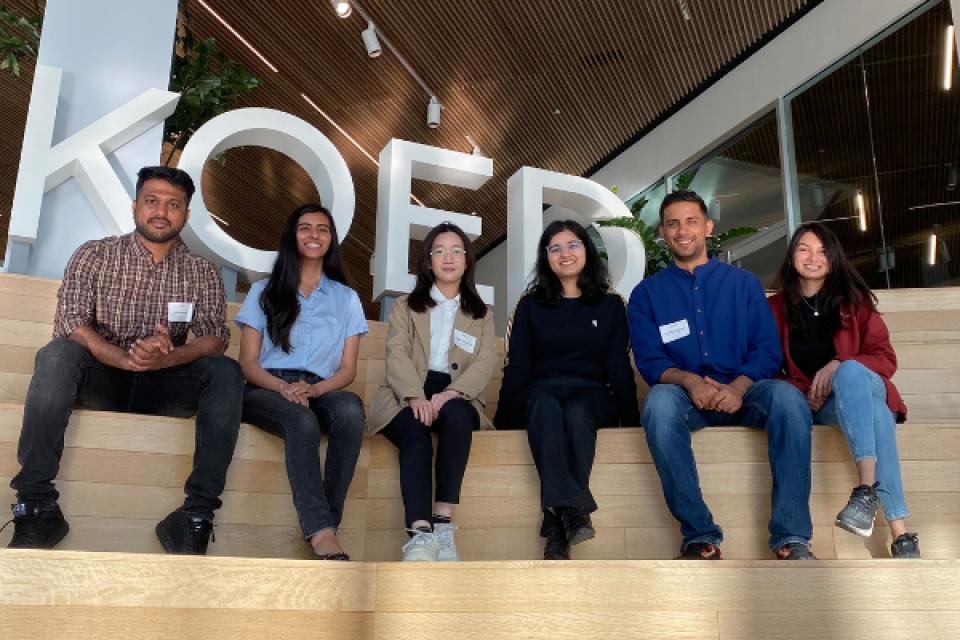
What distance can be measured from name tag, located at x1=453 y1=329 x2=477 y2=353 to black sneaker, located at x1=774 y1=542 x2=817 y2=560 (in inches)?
45.3

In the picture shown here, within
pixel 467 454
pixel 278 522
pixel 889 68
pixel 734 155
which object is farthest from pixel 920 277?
pixel 278 522

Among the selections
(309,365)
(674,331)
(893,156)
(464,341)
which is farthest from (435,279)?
(893,156)

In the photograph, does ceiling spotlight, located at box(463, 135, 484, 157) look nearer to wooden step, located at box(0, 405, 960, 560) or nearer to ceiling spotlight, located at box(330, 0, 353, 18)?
ceiling spotlight, located at box(330, 0, 353, 18)

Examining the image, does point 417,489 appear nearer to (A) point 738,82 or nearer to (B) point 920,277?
(B) point 920,277

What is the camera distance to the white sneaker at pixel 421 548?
2115mm

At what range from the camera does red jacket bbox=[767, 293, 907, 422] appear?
8.05ft

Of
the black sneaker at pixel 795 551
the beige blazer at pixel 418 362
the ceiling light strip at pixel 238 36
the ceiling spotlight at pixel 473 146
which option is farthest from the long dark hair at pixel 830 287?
the ceiling spotlight at pixel 473 146

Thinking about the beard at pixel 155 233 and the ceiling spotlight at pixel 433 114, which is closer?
the beard at pixel 155 233

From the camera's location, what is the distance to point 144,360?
7.89 feet

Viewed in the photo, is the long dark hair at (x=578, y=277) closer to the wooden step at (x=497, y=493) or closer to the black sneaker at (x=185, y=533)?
the wooden step at (x=497, y=493)

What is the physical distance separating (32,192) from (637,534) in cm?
263

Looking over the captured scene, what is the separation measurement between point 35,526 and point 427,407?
1.03 meters

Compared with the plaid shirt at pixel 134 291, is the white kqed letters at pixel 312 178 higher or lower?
higher

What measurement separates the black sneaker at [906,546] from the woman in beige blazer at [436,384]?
3.51ft
